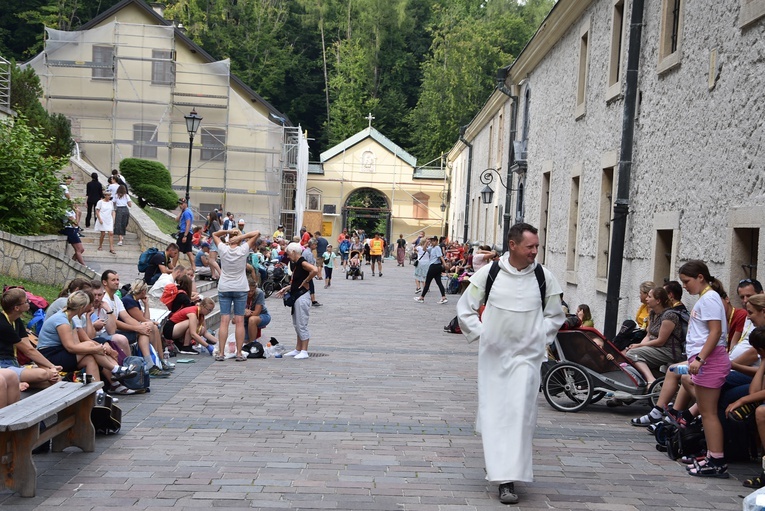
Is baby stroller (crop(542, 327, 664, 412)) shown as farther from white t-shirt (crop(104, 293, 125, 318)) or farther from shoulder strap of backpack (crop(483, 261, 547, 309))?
white t-shirt (crop(104, 293, 125, 318))

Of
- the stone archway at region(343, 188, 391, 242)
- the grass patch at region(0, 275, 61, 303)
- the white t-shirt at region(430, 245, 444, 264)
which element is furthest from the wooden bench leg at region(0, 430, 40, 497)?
the stone archway at region(343, 188, 391, 242)

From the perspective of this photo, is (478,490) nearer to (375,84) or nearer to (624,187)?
(624,187)

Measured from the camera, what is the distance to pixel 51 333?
26.5 feet

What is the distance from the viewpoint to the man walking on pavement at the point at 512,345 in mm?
5898

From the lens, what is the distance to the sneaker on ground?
10.5m

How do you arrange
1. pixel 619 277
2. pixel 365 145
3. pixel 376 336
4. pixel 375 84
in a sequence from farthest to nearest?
pixel 375 84 → pixel 365 145 → pixel 376 336 → pixel 619 277

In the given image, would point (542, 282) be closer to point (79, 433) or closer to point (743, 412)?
point (743, 412)

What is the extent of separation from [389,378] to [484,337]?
16.0 feet

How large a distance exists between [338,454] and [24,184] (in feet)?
34.4

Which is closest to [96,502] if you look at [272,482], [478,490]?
[272,482]

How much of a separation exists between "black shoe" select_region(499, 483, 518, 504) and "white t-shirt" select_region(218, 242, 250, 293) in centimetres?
686

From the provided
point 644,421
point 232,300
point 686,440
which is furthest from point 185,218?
point 686,440

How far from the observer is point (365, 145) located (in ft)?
198

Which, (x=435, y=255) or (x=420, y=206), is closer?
(x=435, y=255)
